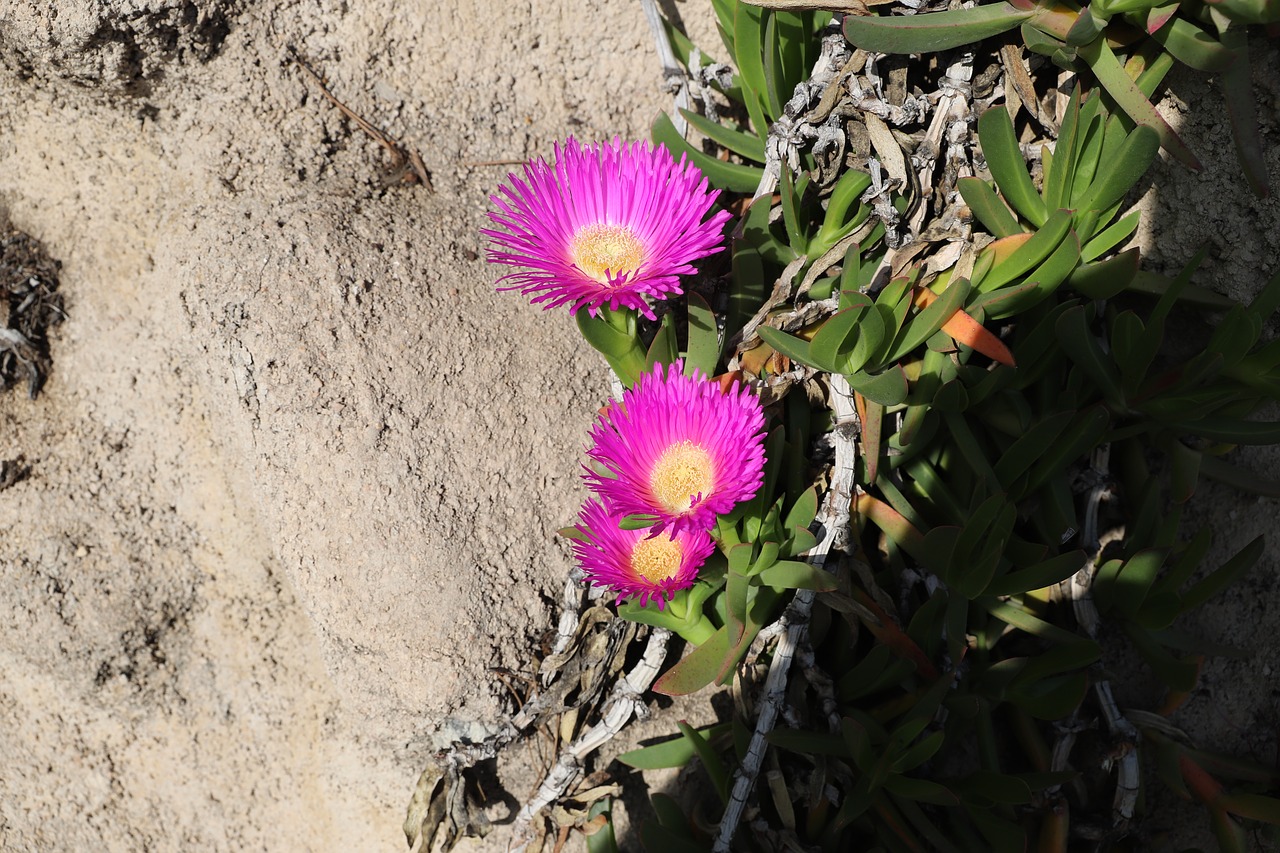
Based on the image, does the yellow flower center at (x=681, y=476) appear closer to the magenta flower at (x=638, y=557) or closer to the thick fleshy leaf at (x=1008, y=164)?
the magenta flower at (x=638, y=557)

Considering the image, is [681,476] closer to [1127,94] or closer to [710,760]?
[710,760]

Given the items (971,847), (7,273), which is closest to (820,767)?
(971,847)

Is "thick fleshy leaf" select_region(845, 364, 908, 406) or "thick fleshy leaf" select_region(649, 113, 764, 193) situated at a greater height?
"thick fleshy leaf" select_region(649, 113, 764, 193)

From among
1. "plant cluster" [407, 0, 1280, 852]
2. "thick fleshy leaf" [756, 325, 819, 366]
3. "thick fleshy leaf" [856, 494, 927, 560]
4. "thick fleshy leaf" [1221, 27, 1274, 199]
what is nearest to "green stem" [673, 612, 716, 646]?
"plant cluster" [407, 0, 1280, 852]

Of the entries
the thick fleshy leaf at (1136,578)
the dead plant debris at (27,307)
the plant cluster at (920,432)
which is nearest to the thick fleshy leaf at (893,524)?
the plant cluster at (920,432)

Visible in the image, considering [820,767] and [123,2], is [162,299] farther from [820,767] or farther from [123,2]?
[820,767]

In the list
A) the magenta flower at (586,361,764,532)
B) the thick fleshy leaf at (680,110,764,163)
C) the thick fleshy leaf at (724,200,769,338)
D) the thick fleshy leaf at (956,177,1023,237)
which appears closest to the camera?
the magenta flower at (586,361,764,532)

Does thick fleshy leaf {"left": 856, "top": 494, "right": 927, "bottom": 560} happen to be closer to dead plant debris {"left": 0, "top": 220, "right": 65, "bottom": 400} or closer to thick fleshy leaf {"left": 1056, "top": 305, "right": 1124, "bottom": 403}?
thick fleshy leaf {"left": 1056, "top": 305, "right": 1124, "bottom": 403}
